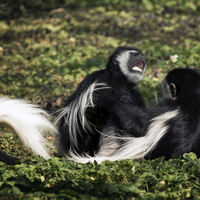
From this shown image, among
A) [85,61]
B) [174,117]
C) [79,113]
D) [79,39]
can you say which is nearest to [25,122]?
[79,113]

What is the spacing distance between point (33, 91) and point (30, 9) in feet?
14.2

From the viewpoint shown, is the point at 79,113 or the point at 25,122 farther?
the point at 79,113

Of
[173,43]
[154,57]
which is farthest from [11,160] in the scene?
[173,43]

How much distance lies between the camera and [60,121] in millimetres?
3955

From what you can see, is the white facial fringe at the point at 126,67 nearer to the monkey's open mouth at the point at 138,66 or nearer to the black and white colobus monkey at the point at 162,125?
the monkey's open mouth at the point at 138,66

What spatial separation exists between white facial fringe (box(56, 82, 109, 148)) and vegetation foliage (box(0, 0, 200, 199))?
1.83ft

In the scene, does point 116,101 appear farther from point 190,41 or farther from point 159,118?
point 190,41

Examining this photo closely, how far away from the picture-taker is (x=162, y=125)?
10.4ft

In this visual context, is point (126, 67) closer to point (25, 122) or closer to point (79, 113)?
point (79, 113)

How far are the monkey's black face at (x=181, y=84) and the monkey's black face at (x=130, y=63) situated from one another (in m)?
0.40

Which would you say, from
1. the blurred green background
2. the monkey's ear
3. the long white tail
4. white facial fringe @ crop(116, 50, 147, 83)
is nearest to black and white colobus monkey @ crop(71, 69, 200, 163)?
the monkey's ear

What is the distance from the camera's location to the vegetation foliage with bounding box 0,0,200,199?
2.42m

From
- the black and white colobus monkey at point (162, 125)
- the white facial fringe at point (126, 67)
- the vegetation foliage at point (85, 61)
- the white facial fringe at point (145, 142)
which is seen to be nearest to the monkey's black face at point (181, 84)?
the black and white colobus monkey at point (162, 125)

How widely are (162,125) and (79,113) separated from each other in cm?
101
